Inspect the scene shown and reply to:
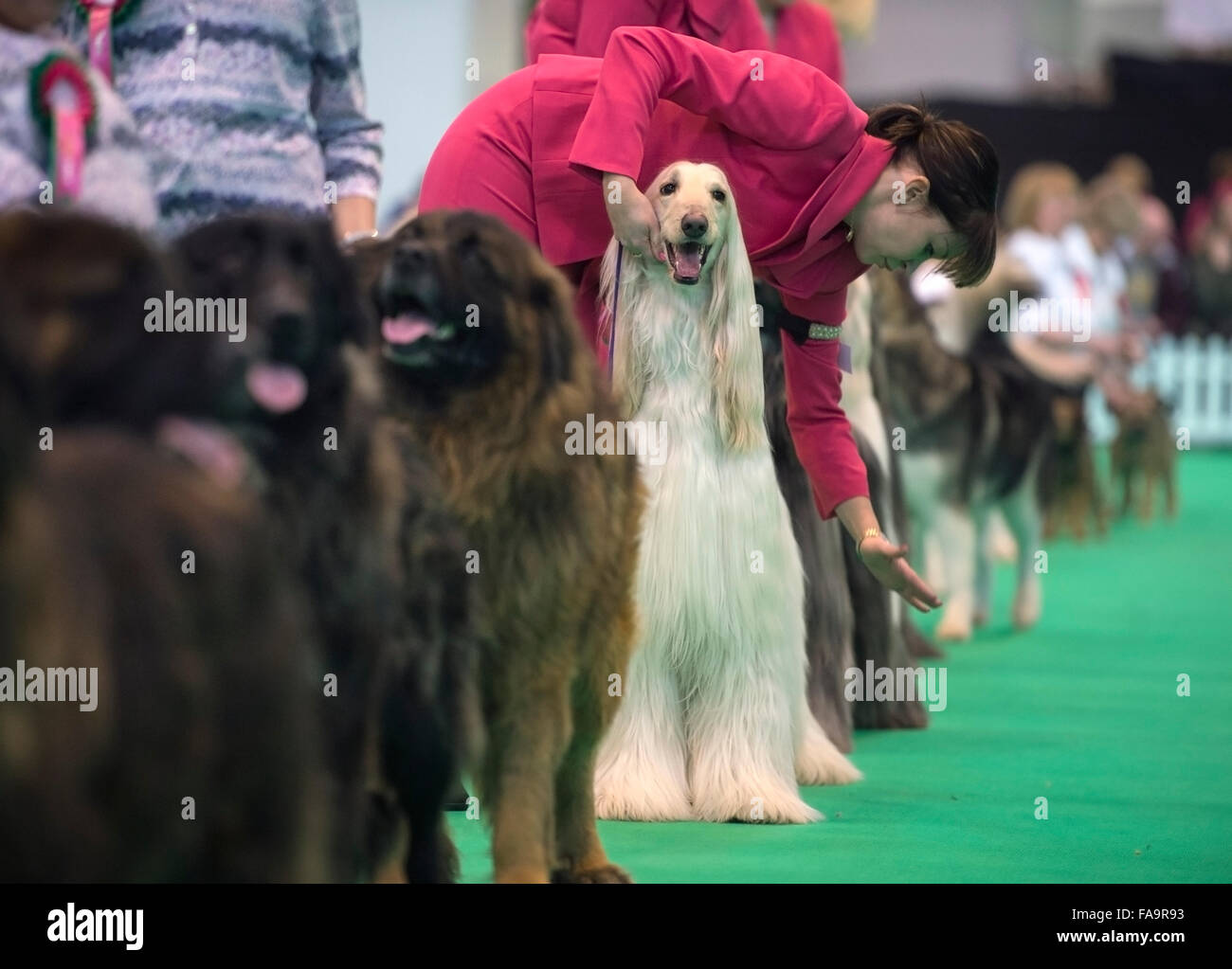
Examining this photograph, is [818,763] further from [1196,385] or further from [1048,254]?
[1196,385]

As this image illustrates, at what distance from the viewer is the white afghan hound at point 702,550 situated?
13.6 feet

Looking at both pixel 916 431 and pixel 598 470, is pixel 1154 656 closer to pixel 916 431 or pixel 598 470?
pixel 916 431

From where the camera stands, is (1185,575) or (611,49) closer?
(611,49)

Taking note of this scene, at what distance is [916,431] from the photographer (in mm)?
8289

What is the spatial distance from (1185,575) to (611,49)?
23.4 ft

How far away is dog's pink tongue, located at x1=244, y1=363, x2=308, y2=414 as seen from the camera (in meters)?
2.28

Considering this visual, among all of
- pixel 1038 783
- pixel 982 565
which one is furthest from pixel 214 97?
pixel 982 565

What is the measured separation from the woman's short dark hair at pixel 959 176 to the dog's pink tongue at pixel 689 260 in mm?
574

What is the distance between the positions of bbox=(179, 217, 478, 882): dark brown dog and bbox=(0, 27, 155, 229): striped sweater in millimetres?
499

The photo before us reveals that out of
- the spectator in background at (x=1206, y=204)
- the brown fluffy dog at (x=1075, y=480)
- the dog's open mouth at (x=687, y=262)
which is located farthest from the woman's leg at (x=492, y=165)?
the spectator in background at (x=1206, y=204)

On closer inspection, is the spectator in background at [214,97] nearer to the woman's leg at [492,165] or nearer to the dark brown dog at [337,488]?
the woman's leg at [492,165]

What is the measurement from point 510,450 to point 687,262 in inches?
48.6

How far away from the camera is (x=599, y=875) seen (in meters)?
3.30
